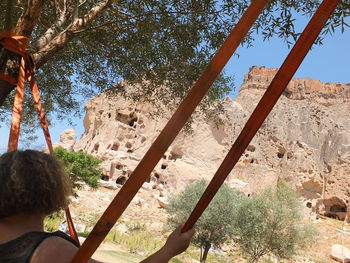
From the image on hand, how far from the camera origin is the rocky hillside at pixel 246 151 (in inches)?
1505

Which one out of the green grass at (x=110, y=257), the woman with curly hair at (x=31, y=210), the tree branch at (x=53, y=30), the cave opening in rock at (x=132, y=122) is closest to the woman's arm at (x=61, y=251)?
the woman with curly hair at (x=31, y=210)

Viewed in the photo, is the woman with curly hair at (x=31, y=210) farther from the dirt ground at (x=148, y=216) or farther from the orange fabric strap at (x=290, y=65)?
the dirt ground at (x=148, y=216)

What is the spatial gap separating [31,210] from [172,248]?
1.82 feet

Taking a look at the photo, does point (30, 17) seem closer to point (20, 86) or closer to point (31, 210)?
point (20, 86)

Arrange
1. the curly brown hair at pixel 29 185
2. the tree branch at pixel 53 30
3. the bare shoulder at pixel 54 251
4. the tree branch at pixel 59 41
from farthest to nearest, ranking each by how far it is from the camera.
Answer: the tree branch at pixel 53 30 → the tree branch at pixel 59 41 → the curly brown hair at pixel 29 185 → the bare shoulder at pixel 54 251

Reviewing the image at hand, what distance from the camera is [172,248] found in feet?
4.37

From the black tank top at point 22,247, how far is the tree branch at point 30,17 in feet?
10.8

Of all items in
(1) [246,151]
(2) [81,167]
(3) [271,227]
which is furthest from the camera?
(1) [246,151]

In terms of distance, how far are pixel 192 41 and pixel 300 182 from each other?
1600 inches

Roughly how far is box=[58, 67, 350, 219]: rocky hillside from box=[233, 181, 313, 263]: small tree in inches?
574

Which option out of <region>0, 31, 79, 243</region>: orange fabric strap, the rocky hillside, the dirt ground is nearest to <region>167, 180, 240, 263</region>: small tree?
the dirt ground

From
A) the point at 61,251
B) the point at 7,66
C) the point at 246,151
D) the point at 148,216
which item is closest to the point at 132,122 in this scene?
the point at 246,151

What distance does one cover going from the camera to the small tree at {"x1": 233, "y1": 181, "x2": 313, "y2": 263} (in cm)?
2092

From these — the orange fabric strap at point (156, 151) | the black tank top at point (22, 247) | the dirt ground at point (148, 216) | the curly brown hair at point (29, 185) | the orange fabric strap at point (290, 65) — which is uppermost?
the orange fabric strap at point (290, 65)
